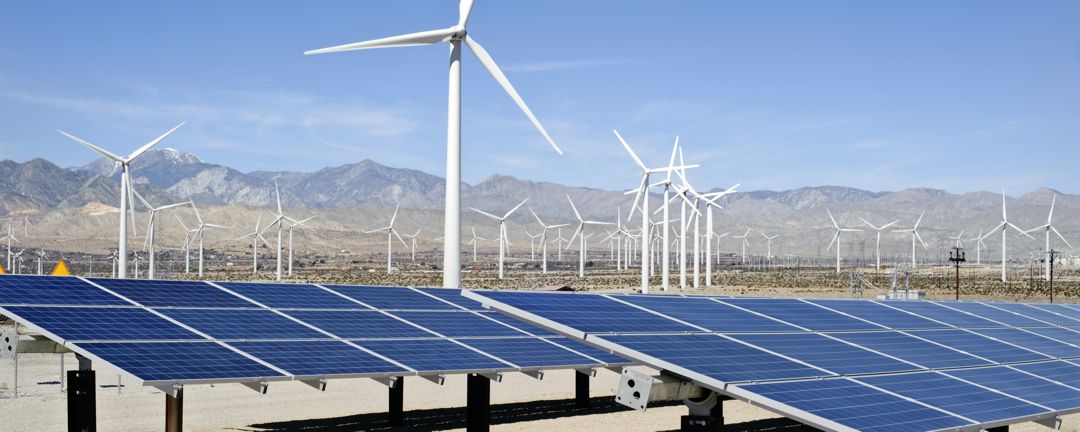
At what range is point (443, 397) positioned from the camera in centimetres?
4069

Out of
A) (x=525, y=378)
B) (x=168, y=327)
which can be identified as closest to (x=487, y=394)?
(x=168, y=327)

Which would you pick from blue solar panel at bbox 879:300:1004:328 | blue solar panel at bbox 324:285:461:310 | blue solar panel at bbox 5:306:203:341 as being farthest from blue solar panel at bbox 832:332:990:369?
blue solar panel at bbox 5:306:203:341

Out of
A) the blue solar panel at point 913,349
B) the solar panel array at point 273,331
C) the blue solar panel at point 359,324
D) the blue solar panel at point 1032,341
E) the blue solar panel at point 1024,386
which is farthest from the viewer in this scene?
the blue solar panel at point 359,324

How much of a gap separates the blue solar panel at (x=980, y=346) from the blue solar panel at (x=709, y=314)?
4.39m

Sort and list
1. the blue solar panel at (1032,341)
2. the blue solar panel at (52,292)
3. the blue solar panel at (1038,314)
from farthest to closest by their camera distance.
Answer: the blue solar panel at (1038,314)
the blue solar panel at (1032,341)
the blue solar panel at (52,292)

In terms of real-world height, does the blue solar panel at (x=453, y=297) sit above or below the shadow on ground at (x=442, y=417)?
above

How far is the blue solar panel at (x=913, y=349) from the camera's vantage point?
2333cm

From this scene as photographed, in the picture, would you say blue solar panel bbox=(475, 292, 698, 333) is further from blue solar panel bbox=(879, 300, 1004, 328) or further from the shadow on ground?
the shadow on ground

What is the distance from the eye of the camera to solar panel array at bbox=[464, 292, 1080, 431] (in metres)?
17.7

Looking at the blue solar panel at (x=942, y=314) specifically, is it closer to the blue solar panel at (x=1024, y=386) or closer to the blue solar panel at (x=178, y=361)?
the blue solar panel at (x=1024, y=386)

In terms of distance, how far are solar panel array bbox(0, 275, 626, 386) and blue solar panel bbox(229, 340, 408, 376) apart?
0.02m

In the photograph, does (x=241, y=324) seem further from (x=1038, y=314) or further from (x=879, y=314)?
(x=1038, y=314)

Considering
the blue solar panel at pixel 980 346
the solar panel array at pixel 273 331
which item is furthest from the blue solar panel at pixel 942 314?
the solar panel array at pixel 273 331

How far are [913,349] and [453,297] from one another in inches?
577
